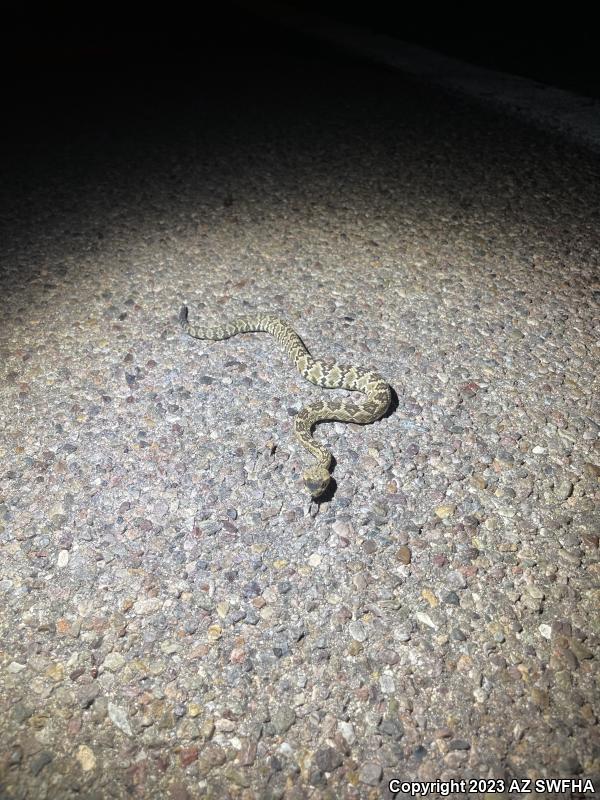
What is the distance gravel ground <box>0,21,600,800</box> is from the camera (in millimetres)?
2137

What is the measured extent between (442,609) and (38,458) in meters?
1.87

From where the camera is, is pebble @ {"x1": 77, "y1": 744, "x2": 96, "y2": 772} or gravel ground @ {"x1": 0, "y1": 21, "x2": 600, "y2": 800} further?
gravel ground @ {"x1": 0, "y1": 21, "x2": 600, "y2": 800}

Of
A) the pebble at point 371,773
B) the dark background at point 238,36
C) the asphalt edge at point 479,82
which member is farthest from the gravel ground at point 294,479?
the dark background at point 238,36

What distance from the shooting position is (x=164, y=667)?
2.30m

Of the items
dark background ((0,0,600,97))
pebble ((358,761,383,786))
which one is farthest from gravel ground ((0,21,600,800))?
dark background ((0,0,600,97))

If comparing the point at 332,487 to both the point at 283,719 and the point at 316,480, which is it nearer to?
the point at 316,480

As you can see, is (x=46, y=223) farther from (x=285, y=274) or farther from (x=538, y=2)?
(x=538, y=2)

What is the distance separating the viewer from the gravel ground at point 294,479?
214 centimetres

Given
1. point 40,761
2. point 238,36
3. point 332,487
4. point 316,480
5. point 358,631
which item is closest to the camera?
point 40,761

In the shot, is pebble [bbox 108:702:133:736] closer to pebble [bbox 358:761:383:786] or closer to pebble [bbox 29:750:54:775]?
pebble [bbox 29:750:54:775]

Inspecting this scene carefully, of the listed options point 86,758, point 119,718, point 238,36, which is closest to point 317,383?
point 119,718

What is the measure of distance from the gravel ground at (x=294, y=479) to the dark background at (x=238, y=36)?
8.09 feet

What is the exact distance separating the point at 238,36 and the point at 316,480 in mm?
7725

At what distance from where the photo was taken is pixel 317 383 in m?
Answer: 3.50
